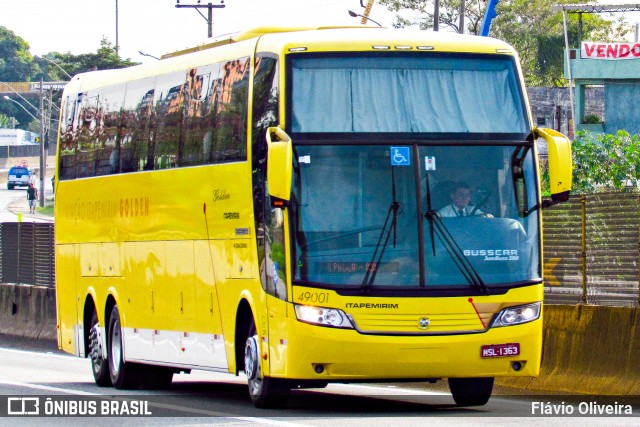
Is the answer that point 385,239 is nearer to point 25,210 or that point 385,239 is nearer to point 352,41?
point 352,41

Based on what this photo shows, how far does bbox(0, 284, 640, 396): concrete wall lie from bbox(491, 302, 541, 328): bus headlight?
2.23 metres

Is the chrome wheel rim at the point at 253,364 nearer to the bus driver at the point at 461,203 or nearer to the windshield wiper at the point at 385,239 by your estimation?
the windshield wiper at the point at 385,239

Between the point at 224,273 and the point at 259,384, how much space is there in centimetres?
157

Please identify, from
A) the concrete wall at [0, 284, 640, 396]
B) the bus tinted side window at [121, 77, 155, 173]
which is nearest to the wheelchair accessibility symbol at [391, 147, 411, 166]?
the concrete wall at [0, 284, 640, 396]

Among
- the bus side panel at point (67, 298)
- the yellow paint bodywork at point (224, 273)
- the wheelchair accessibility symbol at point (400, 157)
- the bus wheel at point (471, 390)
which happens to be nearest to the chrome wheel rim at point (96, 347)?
the yellow paint bodywork at point (224, 273)

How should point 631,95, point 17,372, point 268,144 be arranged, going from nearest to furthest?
point 268,144, point 17,372, point 631,95

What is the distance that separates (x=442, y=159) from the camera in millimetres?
13609

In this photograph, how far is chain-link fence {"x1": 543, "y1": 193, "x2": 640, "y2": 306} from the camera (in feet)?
52.9

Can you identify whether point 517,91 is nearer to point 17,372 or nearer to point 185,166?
point 185,166

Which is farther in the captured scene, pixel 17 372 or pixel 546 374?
pixel 17 372

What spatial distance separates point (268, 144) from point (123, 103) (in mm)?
6279

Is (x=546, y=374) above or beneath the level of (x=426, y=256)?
beneath

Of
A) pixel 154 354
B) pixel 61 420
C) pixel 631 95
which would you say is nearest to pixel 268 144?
pixel 61 420

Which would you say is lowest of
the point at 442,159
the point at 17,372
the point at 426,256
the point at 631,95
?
the point at 17,372
